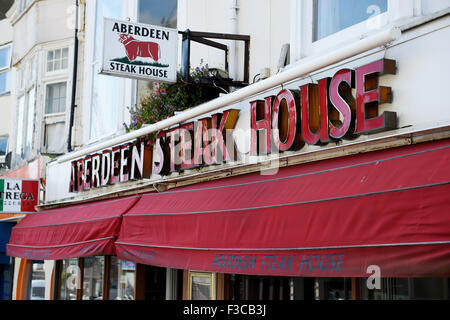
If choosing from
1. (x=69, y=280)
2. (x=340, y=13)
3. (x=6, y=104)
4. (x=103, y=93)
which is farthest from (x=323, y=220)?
(x=6, y=104)

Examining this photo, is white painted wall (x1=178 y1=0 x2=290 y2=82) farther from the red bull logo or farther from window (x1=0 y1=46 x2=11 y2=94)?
window (x1=0 y1=46 x2=11 y2=94)

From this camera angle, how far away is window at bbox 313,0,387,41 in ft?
19.9

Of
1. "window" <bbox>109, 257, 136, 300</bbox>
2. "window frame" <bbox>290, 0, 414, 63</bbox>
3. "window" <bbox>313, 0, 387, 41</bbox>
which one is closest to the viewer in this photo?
"window frame" <bbox>290, 0, 414, 63</bbox>

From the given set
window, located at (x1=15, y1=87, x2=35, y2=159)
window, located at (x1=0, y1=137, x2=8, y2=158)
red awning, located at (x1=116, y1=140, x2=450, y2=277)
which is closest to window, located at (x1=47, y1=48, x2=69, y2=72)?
window, located at (x1=15, y1=87, x2=35, y2=159)

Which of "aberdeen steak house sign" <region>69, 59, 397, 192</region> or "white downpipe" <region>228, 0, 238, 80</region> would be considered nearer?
"aberdeen steak house sign" <region>69, 59, 397, 192</region>

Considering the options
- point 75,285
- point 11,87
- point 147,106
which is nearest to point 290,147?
point 147,106

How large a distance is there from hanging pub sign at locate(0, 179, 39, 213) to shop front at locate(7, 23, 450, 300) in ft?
10.9

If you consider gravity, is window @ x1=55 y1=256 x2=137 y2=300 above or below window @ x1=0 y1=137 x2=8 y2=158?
below

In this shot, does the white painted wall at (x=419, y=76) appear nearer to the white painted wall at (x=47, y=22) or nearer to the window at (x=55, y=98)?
the window at (x=55, y=98)

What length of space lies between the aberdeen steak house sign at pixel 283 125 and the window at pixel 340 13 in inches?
32.0

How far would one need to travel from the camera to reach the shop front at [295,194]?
4520mm

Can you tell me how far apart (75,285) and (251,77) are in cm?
643

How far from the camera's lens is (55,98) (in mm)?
14156

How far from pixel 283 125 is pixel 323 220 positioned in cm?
156
